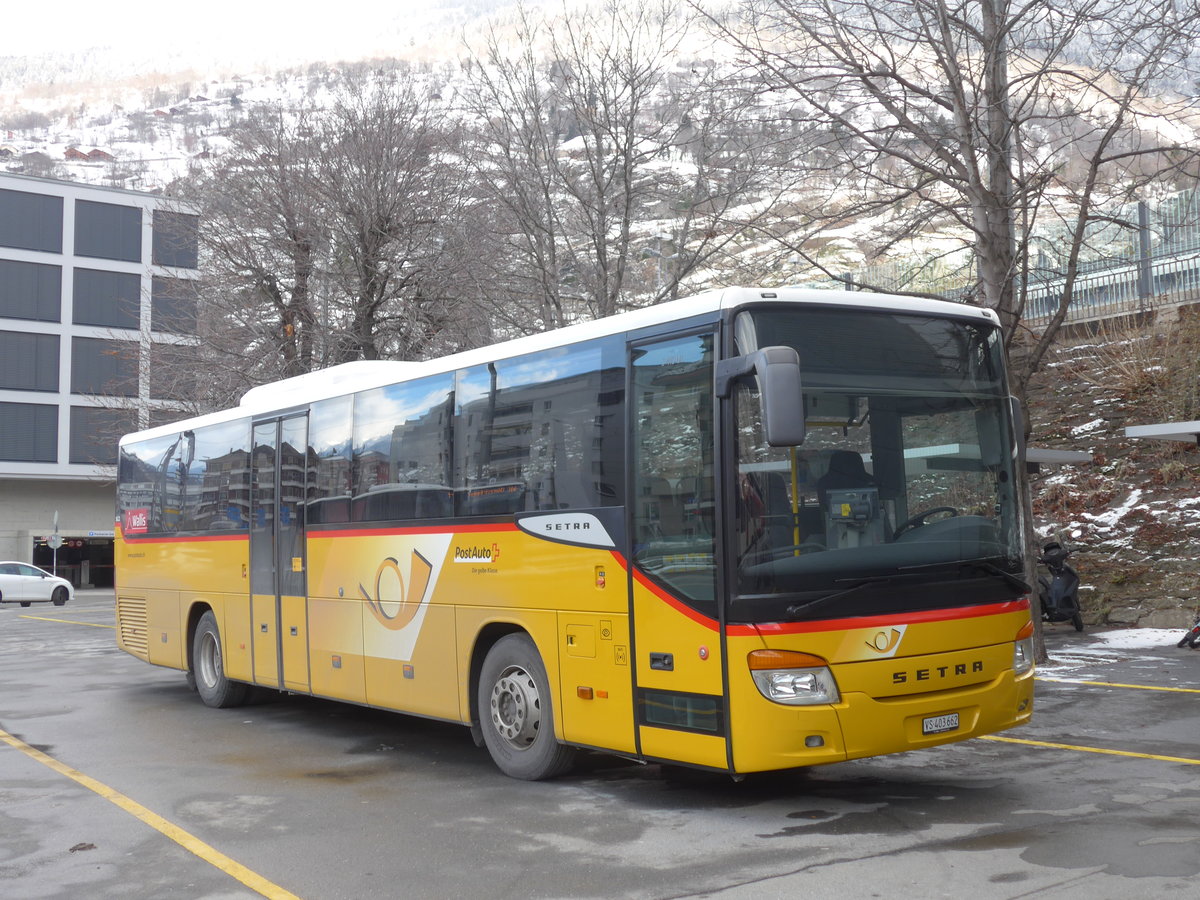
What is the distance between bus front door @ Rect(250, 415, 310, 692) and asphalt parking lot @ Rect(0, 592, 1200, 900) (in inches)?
29.0

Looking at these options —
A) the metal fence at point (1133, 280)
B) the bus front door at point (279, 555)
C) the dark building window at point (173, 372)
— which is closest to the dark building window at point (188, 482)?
the bus front door at point (279, 555)

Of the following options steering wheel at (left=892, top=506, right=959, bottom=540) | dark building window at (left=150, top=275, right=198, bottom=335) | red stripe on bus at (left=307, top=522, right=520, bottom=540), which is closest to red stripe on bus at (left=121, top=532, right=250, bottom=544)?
red stripe on bus at (left=307, top=522, right=520, bottom=540)

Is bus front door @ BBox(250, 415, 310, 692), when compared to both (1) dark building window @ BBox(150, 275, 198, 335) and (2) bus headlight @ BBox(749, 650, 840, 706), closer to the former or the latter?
(2) bus headlight @ BBox(749, 650, 840, 706)

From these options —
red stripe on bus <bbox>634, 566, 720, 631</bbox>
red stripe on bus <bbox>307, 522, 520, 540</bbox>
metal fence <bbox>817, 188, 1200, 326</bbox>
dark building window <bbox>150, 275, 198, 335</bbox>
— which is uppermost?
dark building window <bbox>150, 275, 198, 335</bbox>

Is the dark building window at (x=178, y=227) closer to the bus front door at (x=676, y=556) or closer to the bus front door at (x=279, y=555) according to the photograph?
the bus front door at (x=279, y=555)

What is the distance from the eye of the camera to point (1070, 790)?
7.84 m

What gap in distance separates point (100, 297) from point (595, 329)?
60.4m

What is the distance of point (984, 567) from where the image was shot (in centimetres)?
759

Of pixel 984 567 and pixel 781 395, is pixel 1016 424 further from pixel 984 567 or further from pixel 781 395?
pixel 781 395

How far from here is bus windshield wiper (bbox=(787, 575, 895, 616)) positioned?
6941 millimetres

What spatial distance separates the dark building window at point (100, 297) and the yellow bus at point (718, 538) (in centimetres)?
5698

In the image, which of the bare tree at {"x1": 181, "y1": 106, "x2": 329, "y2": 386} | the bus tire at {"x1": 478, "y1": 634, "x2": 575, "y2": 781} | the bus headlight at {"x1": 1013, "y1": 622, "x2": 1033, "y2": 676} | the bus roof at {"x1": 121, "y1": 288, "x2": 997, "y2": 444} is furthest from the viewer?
the bare tree at {"x1": 181, "y1": 106, "x2": 329, "y2": 386}

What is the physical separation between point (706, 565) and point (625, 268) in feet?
38.4

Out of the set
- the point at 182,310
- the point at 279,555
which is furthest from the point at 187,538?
the point at 182,310
